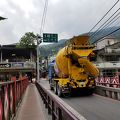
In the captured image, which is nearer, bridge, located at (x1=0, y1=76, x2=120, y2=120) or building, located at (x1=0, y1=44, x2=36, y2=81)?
bridge, located at (x1=0, y1=76, x2=120, y2=120)

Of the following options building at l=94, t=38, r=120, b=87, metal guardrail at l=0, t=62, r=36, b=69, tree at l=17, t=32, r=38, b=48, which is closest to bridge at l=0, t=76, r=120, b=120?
building at l=94, t=38, r=120, b=87

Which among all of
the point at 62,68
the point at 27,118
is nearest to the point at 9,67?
the point at 62,68

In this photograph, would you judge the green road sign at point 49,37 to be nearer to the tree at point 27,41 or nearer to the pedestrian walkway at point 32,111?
the pedestrian walkway at point 32,111

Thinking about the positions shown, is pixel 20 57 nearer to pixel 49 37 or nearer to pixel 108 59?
pixel 108 59

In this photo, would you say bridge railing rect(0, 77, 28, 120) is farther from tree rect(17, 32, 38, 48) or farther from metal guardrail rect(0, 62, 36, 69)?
tree rect(17, 32, 38, 48)

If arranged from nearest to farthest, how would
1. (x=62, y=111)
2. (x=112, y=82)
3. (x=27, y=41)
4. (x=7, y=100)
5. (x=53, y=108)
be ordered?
1. (x=62, y=111)
2. (x=7, y=100)
3. (x=53, y=108)
4. (x=112, y=82)
5. (x=27, y=41)

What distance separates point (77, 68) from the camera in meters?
25.0

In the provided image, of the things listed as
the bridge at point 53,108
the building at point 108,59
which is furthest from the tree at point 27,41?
the bridge at point 53,108

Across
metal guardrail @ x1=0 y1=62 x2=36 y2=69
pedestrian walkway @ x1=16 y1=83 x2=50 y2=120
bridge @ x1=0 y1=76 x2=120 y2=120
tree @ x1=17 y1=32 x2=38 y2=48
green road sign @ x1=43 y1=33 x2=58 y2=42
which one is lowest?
pedestrian walkway @ x1=16 y1=83 x2=50 y2=120

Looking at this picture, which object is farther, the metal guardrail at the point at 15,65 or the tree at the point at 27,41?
the tree at the point at 27,41

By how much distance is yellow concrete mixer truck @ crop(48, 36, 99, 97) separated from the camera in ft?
78.9

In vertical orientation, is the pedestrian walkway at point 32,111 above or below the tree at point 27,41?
below

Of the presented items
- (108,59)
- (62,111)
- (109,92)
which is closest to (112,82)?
(109,92)

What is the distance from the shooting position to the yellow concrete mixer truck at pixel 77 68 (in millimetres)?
24047
